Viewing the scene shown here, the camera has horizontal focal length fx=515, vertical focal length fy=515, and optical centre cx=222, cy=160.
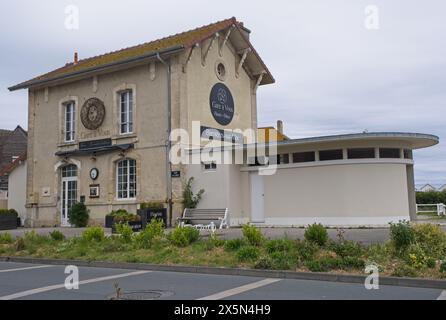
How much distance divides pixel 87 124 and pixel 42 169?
155 inches

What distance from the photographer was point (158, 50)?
22.0m

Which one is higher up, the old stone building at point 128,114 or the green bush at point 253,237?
the old stone building at point 128,114

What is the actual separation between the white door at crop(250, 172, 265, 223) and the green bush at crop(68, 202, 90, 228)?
828 centimetres

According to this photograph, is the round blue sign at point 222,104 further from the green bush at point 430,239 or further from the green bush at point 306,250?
the green bush at point 430,239

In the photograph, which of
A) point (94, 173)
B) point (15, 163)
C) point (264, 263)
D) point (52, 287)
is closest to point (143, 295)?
point (52, 287)

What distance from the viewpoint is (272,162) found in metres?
20.9

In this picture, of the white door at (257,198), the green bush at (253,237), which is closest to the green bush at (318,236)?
the green bush at (253,237)

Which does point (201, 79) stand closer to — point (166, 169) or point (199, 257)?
point (166, 169)

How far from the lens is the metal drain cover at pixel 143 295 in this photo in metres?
8.08

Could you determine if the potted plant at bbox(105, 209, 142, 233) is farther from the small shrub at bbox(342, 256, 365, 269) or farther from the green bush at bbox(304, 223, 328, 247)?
the small shrub at bbox(342, 256, 365, 269)

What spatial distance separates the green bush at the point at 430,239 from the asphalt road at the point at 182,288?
6.30ft

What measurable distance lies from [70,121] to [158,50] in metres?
7.21

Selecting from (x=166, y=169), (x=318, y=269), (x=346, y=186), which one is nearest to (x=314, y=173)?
(x=346, y=186)

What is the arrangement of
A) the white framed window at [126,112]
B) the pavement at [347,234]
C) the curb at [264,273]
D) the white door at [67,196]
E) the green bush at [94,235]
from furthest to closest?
the white door at [67,196]
the white framed window at [126,112]
the green bush at [94,235]
the pavement at [347,234]
the curb at [264,273]
